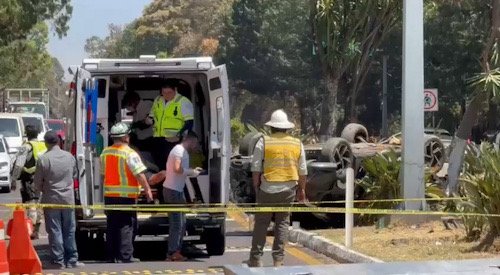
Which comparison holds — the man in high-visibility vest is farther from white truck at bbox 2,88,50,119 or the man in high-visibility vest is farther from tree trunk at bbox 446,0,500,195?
white truck at bbox 2,88,50,119

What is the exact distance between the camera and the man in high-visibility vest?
40.4 feet

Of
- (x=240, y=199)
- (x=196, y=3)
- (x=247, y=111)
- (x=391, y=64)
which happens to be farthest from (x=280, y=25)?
(x=240, y=199)

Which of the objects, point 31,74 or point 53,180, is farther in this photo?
point 31,74

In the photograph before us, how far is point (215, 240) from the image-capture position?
13.3m

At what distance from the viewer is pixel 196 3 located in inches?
3223

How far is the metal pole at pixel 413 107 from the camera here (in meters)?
14.7

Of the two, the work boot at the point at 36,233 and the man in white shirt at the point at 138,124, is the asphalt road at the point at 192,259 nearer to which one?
the work boot at the point at 36,233

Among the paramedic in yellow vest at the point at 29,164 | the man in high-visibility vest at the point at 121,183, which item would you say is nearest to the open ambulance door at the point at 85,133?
the man in high-visibility vest at the point at 121,183

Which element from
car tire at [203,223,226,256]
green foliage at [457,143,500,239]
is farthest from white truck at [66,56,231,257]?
green foliage at [457,143,500,239]

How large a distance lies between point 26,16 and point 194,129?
77.0 ft

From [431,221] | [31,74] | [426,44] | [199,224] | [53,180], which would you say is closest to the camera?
[53,180]

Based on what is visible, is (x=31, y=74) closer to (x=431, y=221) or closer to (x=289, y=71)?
(x=289, y=71)

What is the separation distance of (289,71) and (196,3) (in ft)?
93.0

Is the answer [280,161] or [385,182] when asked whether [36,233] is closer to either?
[385,182]
